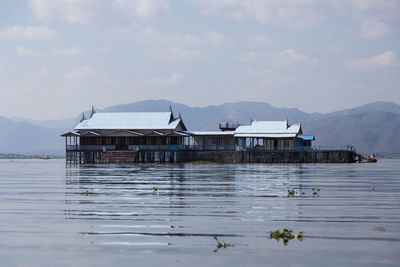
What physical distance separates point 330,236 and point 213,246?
2812mm

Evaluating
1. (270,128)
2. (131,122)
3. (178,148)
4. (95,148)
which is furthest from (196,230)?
(270,128)

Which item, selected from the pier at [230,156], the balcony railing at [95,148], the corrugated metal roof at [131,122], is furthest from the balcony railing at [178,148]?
the corrugated metal roof at [131,122]

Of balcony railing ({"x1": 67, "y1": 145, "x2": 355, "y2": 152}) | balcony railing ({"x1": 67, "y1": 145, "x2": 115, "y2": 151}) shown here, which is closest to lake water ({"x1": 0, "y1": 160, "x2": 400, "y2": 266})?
balcony railing ({"x1": 67, "y1": 145, "x2": 355, "y2": 152})

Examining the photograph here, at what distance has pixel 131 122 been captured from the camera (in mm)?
90000

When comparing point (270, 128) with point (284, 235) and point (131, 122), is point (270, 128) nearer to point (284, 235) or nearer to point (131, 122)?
point (131, 122)

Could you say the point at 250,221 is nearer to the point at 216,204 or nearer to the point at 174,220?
the point at 174,220

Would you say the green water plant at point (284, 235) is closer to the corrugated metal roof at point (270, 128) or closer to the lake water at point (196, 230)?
the lake water at point (196, 230)

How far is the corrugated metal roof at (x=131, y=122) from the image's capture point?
8831 centimetres

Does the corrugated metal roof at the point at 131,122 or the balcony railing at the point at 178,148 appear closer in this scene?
the balcony railing at the point at 178,148

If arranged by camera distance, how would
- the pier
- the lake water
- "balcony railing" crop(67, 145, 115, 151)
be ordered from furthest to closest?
1. "balcony railing" crop(67, 145, 115, 151)
2. the pier
3. the lake water

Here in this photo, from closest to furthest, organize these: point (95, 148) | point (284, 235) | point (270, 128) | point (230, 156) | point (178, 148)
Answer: point (284, 235) < point (178, 148) < point (230, 156) < point (95, 148) < point (270, 128)

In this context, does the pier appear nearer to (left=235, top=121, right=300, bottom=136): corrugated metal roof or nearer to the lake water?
(left=235, top=121, right=300, bottom=136): corrugated metal roof

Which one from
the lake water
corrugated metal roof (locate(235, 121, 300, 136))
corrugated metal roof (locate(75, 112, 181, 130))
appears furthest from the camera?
corrugated metal roof (locate(235, 121, 300, 136))

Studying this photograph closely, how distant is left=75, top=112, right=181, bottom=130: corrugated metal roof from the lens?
88.3 meters
